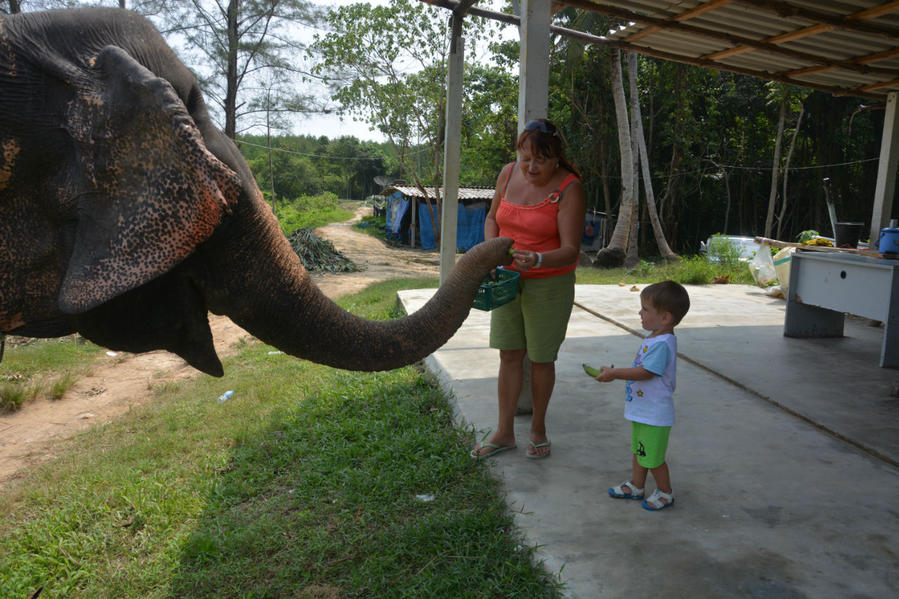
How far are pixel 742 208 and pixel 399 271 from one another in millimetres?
10987

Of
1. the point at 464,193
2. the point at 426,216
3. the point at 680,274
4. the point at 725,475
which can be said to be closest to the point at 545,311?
the point at 725,475

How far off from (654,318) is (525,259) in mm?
631

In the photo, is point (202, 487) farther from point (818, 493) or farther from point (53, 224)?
point (818, 493)

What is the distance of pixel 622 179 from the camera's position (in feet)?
48.7

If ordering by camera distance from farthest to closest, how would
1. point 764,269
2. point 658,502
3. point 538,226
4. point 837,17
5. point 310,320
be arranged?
point 764,269
point 837,17
point 538,226
point 658,502
point 310,320

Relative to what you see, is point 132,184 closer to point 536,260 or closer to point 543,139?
point 536,260

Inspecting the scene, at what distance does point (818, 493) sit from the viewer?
2990 mm

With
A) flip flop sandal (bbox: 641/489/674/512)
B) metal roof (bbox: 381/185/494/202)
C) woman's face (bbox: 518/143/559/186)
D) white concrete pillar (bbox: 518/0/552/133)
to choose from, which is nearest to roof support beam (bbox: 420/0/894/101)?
white concrete pillar (bbox: 518/0/552/133)

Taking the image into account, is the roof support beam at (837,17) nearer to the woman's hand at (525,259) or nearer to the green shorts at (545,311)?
the green shorts at (545,311)

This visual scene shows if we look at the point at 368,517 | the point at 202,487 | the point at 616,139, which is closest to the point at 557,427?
the point at 368,517

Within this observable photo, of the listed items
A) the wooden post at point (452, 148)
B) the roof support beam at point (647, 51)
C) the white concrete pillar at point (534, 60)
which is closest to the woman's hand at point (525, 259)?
the white concrete pillar at point (534, 60)

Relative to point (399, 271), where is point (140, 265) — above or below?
above

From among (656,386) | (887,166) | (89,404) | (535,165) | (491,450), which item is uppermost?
(887,166)

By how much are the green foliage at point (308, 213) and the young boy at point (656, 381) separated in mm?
23710
